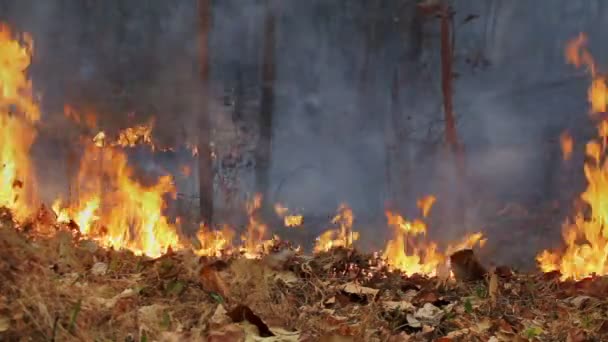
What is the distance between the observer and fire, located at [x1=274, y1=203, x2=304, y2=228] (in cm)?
766

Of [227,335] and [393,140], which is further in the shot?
[393,140]

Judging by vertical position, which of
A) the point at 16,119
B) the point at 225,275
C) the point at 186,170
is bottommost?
the point at 225,275

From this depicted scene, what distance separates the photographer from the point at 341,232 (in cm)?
763

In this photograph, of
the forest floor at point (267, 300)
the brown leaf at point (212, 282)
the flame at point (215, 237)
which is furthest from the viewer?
the flame at point (215, 237)

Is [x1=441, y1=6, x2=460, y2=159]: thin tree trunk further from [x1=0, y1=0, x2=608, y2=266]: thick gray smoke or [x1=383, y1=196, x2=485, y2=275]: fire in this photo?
[x1=383, y1=196, x2=485, y2=275]: fire

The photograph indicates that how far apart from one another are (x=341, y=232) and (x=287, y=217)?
719mm

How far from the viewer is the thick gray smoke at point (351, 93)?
737 cm

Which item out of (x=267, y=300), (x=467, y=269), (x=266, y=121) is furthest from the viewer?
(x=266, y=121)

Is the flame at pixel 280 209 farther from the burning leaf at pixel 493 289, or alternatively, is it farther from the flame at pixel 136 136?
the burning leaf at pixel 493 289

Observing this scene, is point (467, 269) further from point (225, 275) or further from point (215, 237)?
point (215, 237)

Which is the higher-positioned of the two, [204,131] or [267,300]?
[204,131]

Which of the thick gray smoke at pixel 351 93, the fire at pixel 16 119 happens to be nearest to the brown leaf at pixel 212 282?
the fire at pixel 16 119

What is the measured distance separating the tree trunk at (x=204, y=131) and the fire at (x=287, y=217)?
2.81ft

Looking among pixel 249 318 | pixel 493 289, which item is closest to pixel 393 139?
pixel 493 289
